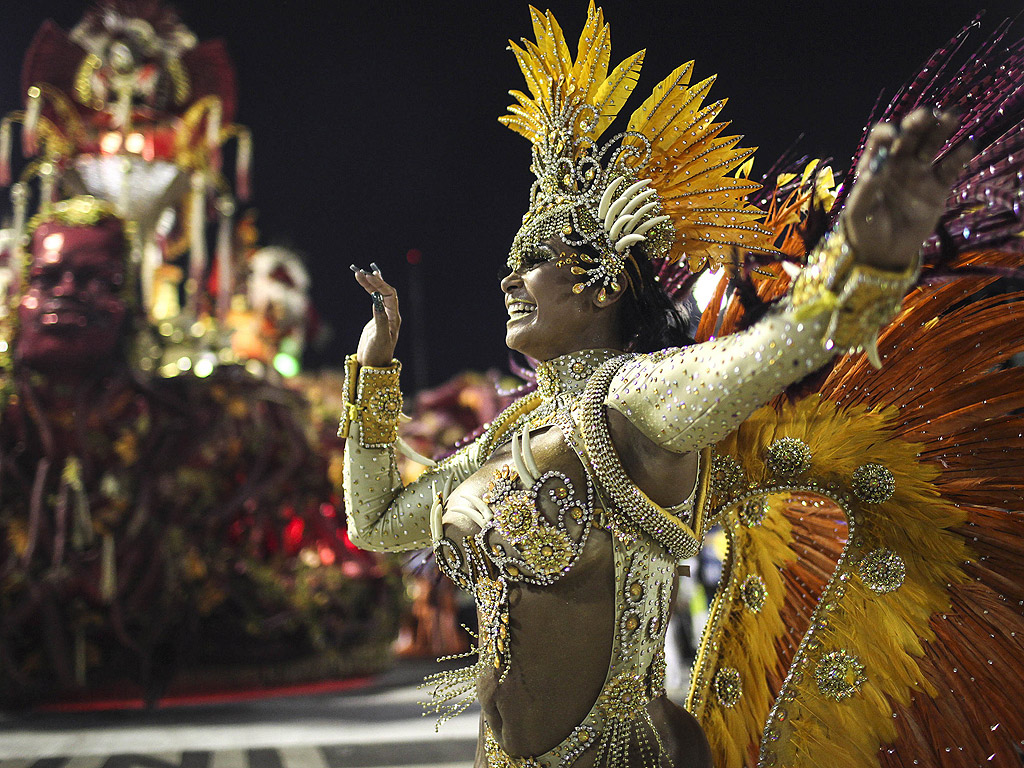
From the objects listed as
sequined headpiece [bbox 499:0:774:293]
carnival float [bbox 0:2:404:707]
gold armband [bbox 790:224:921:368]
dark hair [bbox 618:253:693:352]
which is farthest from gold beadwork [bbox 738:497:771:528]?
carnival float [bbox 0:2:404:707]

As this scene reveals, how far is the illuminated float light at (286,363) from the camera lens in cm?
830

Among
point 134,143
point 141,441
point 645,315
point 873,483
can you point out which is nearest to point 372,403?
point 645,315

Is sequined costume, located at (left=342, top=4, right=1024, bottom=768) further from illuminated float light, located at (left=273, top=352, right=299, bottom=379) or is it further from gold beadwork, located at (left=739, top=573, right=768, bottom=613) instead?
illuminated float light, located at (left=273, top=352, right=299, bottom=379)

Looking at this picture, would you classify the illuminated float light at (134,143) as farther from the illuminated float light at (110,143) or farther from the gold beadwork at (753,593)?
the gold beadwork at (753,593)

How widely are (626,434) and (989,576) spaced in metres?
0.68

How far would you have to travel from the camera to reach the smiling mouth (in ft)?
5.17

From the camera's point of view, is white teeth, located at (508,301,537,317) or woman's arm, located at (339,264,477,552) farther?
woman's arm, located at (339,264,477,552)

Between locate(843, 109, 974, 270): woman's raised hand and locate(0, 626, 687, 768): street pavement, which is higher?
locate(843, 109, 974, 270): woman's raised hand

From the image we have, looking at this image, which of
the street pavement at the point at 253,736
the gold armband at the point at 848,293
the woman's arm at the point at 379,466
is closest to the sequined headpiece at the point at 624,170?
the woman's arm at the point at 379,466

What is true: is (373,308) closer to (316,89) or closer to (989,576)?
(989,576)

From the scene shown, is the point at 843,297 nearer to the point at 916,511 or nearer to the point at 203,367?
the point at 916,511

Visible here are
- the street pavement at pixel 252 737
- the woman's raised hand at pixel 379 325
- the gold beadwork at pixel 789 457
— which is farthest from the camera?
the street pavement at pixel 252 737

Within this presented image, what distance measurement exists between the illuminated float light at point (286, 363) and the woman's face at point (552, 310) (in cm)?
697

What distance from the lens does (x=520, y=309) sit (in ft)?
5.21
